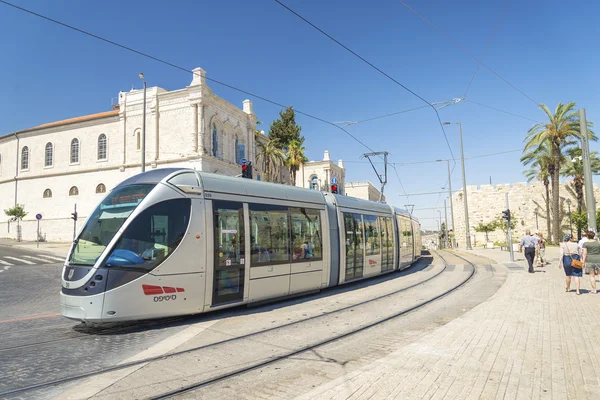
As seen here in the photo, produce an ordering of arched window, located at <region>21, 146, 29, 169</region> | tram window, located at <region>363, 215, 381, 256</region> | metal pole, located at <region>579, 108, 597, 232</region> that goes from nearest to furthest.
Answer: metal pole, located at <region>579, 108, 597, 232</region> → tram window, located at <region>363, 215, 381, 256</region> → arched window, located at <region>21, 146, 29, 169</region>

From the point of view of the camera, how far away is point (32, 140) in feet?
147

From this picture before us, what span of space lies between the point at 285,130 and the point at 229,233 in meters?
36.0

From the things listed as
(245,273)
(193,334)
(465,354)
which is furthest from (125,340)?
(465,354)

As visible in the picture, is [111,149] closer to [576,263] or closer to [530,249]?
[530,249]

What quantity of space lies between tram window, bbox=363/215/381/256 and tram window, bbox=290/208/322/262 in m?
3.27

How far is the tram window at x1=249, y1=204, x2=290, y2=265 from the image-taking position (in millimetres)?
8875

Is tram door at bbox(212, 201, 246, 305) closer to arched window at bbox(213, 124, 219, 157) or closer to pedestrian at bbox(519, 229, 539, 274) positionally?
pedestrian at bbox(519, 229, 539, 274)

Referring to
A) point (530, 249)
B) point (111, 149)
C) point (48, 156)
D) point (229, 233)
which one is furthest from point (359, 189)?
point (229, 233)

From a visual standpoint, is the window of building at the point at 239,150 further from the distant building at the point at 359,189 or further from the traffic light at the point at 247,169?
the distant building at the point at 359,189

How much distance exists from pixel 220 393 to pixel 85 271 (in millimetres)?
3856

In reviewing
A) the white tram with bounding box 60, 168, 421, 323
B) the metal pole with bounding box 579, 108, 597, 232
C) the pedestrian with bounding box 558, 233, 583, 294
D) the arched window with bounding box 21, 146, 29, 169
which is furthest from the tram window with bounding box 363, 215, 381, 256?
the arched window with bounding box 21, 146, 29, 169

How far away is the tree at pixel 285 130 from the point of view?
1711 inches

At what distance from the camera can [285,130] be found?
43.4 m

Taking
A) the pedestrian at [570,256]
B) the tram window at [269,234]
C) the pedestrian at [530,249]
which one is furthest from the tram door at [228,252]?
the pedestrian at [530,249]
